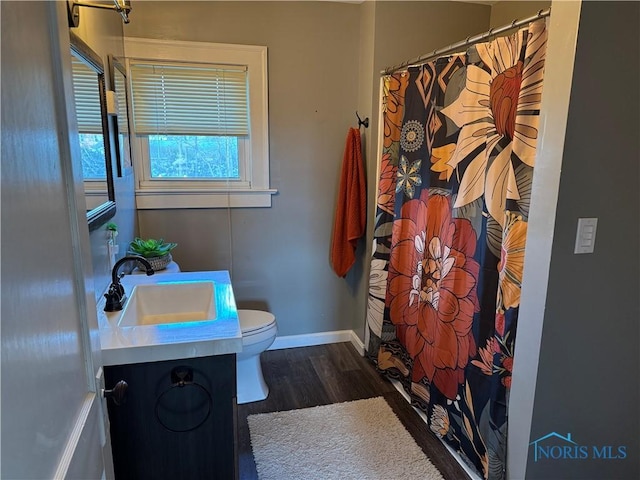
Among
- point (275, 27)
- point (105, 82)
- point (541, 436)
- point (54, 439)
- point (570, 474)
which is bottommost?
point (570, 474)

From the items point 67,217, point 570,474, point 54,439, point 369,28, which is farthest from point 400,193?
point 54,439

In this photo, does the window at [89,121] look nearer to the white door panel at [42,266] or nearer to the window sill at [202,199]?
the white door panel at [42,266]

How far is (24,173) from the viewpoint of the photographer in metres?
0.56

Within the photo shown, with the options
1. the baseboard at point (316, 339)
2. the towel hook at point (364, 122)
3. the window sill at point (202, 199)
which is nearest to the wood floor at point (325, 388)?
the baseboard at point (316, 339)

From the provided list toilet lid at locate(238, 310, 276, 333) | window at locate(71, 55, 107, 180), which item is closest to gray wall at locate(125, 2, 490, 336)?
toilet lid at locate(238, 310, 276, 333)

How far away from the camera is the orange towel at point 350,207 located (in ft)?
8.74

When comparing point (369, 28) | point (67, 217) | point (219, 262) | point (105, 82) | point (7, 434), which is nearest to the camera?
point (7, 434)

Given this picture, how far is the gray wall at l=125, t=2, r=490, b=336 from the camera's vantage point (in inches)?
97.1

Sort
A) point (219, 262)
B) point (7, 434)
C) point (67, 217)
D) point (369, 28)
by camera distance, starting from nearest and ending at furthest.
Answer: point (7, 434) < point (67, 217) < point (369, 28) < point (219, 262)

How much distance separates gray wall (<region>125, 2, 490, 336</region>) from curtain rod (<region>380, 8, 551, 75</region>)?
26 centimetres

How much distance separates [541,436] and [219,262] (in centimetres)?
201

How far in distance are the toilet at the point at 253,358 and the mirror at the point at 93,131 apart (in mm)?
933

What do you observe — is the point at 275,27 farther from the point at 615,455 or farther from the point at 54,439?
the point at 615,455

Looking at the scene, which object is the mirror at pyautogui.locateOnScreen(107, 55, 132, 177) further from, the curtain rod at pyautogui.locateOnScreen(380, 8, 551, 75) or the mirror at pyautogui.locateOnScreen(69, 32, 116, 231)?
the curtain rod at pyautogui.locateOnScreen(380, 8, 551, 75)
